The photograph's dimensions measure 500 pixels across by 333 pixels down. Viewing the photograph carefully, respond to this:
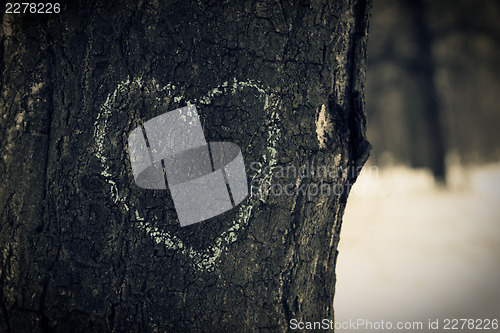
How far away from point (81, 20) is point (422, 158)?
568 centimetres

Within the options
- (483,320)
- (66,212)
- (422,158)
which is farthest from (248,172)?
(422,158)

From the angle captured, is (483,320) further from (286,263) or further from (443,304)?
(286,263)

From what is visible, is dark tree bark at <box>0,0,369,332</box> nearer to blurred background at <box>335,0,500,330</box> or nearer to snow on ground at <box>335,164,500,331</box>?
snow on ground at <box>335,164,500,331</box>

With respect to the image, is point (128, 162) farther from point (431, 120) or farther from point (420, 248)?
point (431, 120)

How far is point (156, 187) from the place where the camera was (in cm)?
114

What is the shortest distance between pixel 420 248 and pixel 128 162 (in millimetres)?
3679

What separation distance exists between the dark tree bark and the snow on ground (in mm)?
2077

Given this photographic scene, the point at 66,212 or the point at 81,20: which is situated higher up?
the point at 81,20

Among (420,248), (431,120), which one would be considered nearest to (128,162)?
(420,248)

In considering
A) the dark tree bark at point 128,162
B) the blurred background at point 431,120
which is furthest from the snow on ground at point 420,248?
the dark tree bark at point 128,162

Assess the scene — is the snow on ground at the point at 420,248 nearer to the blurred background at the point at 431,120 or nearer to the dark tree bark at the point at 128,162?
the blurred background at the point at 431,120

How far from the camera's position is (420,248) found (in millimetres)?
4094

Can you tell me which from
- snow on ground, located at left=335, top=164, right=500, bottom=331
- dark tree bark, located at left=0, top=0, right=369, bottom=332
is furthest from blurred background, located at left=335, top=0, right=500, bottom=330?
dark tree bark, located at left=0, top=0, right=369, bottom=332

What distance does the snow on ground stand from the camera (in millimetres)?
3111
